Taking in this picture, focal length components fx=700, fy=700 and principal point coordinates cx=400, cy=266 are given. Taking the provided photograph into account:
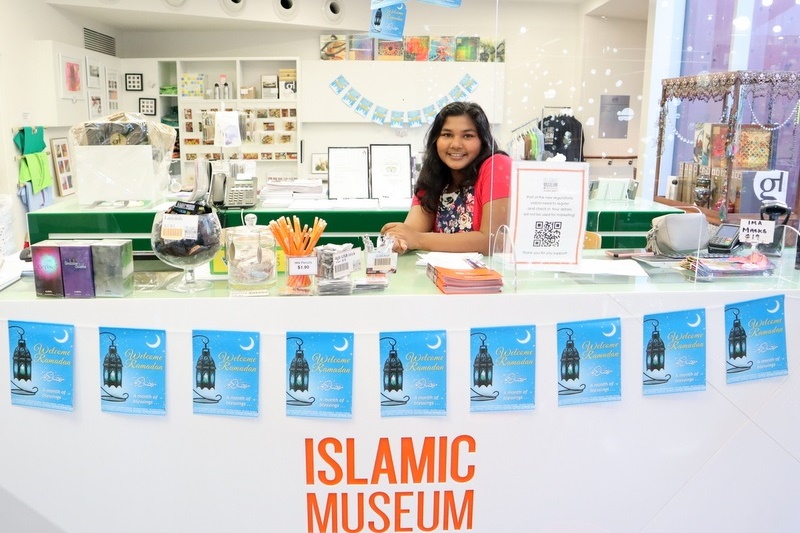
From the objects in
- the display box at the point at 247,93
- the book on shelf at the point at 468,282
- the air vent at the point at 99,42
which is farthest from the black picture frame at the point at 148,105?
the book on shelf at the point at 468,282

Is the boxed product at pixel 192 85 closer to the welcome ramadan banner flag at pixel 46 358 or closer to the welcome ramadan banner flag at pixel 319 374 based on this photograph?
the welcome ramadan banner flag at pixel 46 358

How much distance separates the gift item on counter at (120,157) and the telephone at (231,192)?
37 cm

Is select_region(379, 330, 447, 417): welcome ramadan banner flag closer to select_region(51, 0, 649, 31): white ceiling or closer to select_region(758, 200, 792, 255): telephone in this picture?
select_region(758, 200, 792, 255): telephone

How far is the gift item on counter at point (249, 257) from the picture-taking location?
80.6 inches

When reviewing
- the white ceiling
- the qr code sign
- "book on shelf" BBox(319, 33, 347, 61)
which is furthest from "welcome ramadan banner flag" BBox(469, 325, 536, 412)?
"book on shelf" BBox(319, 33, 347, 61)

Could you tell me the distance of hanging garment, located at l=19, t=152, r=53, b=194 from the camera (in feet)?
19.0

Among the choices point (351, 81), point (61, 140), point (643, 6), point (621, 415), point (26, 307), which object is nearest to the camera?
point (26, 307)

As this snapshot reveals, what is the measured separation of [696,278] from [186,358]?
1.60 metres

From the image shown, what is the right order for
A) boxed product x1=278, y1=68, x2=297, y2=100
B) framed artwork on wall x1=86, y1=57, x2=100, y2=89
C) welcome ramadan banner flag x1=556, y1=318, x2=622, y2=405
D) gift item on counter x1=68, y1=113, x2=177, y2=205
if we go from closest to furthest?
welcome ramadan banner flag x1=556, y1=318, x2=622, y2=405 < gift item on counter x1=68, y1=113, x2=177, y2=205 < framed artwork on wall x1=86, y1=57, x2=100, y2=89 < boxed product x1=278, y1=68, x2=297, y2=100

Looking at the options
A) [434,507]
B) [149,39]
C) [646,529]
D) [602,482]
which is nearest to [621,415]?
[602,482]

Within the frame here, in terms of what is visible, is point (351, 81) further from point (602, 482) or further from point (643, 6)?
point (602, 482)

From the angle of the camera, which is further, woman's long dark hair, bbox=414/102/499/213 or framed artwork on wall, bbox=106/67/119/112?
framed artwork on wall, bbox=106/67/119/112

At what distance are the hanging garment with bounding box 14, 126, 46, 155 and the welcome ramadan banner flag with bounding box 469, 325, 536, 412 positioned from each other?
5118 millimetres

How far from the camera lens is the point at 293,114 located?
26.1 ft
